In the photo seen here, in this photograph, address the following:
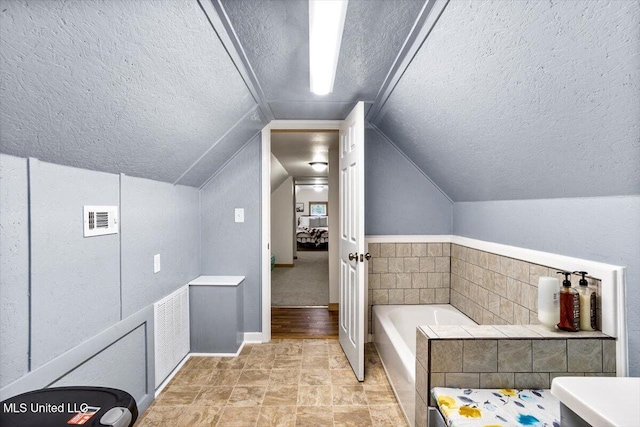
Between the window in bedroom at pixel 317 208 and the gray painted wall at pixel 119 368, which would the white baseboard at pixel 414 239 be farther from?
the window in bedroom at pixel 317 208

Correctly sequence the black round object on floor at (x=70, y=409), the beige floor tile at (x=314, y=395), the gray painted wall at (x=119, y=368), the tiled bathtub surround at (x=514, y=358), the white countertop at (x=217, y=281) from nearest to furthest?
the black round object on floor at (x=70, y=409) → the tiled bathtub surround at (x=514, y=358) → the gray painted wall at (x=119, y=368) → the beige floor tile at (x=314, y=395) → the white countertop at (x=217, y=281)

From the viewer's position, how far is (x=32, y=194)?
1.19 m

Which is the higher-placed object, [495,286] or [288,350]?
[495,286]

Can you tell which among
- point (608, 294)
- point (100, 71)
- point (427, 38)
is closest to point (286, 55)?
point (427, 38)

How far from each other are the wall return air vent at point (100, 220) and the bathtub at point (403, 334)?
179cm

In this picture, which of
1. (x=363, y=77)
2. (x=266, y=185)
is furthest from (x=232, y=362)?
(x=363, y=77)

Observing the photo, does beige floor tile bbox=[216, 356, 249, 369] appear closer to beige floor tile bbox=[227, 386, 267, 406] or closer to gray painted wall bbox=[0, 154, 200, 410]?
beige floor tile bbox=[227, 386, 267, 406]

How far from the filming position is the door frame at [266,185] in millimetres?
2953

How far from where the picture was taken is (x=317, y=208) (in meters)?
12.7

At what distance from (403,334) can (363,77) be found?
2.02 metres

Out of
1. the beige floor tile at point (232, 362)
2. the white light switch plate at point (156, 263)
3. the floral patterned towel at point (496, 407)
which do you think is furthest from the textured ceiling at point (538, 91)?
the beige floor tile at point (232, 362)

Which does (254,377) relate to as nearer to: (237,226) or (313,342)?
(313,342)

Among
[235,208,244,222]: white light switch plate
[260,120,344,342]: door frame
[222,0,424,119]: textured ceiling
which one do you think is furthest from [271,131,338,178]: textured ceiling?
[222,0,424,119]: textured ceiling

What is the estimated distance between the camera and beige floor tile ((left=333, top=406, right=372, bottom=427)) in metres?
1.86
